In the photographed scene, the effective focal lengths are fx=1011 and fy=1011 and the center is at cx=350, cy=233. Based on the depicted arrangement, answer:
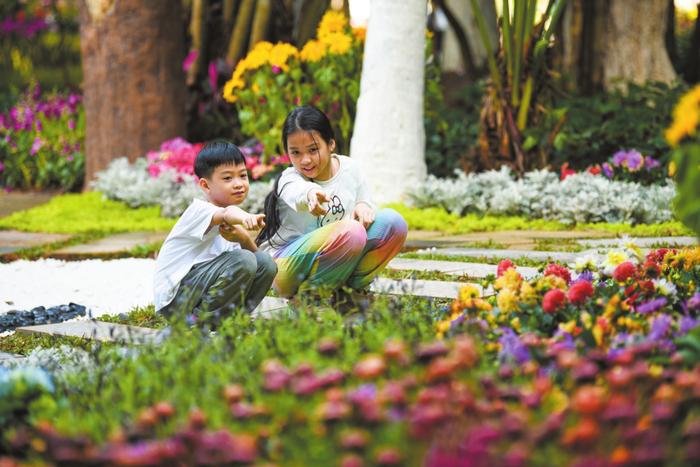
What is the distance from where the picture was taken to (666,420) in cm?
179

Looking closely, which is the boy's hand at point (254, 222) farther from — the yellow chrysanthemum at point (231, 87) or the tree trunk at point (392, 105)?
the yellow chrysanthemum at point (231, 87)

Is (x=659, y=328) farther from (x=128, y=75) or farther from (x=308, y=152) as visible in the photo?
(x=128, y=75)

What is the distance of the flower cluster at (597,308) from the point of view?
2.61 metres

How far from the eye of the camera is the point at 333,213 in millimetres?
3922

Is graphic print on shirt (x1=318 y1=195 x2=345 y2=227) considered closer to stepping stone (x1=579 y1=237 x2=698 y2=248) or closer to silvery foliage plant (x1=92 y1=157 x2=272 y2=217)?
stepping stone (x1=579 y1=237 x2=698 y2=248)

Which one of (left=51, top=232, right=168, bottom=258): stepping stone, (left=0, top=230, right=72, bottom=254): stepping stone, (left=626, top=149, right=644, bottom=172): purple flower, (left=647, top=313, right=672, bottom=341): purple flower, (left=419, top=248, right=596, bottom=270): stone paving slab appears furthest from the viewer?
(left=626, top=149, right=644, bottom=172): purple flower

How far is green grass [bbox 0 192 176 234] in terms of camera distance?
277 inches

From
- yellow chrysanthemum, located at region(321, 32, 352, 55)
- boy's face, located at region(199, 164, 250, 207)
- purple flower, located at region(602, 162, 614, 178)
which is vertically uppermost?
yellow chrysanthemum, located at region(321, 32, 352, 55)

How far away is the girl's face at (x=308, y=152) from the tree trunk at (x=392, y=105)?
3.31 m

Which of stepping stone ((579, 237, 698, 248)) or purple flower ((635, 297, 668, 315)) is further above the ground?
purple flower ((635, 297, 668, 315))

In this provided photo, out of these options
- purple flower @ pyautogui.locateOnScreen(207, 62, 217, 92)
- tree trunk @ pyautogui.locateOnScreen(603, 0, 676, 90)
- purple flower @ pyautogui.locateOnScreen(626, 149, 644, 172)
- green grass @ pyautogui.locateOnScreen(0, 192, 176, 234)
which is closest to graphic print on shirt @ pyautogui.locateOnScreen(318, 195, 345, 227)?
green grass @ pyautogui.locateOnScreen(0, 192, 176, 234)

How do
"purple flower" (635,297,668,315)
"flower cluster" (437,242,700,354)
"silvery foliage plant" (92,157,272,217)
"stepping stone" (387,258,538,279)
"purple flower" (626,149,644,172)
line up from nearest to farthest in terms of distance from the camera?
"flower cluster" (437,242,700,354), "purple flower" (635,297,668,315), "stepping stone" (387,258,538,279), "purple flower" (626,149,644,172), "silvery foliage plant" (92,157,272,217)

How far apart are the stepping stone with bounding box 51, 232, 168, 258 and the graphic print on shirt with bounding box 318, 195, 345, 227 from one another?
236 cm

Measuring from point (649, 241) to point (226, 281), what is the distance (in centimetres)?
272
